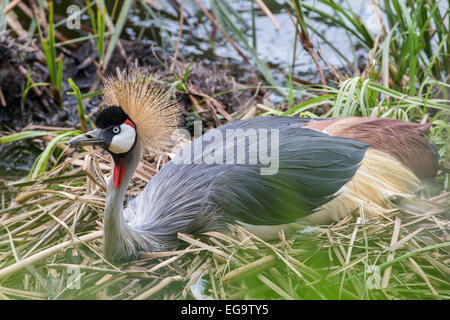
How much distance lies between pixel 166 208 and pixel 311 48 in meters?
1.39

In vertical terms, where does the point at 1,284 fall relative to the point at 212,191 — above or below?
below

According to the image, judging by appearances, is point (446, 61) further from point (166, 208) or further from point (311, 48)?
point (166, 208)

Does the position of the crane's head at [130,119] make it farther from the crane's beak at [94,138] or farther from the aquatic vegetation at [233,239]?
the aquatic vegetation at [233,239]

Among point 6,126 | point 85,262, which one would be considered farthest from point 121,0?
point 85,262

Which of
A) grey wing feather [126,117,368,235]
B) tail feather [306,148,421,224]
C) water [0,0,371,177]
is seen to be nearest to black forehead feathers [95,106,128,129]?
grey wing feather [126,117,368,235]

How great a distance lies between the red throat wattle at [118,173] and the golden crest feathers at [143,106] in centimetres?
14

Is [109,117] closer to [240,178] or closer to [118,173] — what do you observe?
[118,173]

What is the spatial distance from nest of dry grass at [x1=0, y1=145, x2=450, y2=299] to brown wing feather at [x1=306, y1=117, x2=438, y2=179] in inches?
9.2

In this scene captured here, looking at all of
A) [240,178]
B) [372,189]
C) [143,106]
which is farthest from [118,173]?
[372,189]

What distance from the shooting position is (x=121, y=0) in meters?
4.37

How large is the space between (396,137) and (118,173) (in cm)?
123
